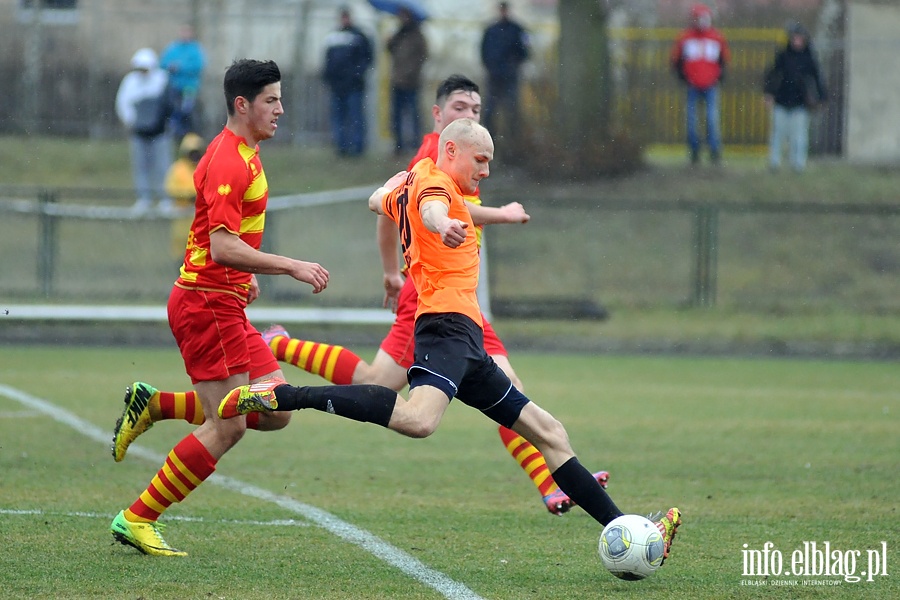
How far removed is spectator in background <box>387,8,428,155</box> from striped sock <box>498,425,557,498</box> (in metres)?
15.2

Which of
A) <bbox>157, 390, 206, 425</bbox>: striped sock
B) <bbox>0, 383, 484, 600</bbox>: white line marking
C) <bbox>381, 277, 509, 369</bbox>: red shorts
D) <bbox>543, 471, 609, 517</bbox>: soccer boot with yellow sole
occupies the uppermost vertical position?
<bbox>381, 277, 509, 369</bbox>: red shorts

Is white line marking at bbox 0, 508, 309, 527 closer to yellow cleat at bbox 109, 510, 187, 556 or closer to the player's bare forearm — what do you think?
yellow cleat at bbox 109, 510, 187, 556

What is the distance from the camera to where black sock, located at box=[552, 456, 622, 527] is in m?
5.59

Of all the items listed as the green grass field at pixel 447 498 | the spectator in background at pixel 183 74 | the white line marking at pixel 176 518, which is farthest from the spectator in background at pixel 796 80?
the white line marking at pixel 176 518

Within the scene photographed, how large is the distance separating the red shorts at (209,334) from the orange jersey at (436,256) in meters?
0.88

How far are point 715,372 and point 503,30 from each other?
9.13 m

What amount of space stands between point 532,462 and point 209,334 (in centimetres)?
198

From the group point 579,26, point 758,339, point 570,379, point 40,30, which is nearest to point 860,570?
point 570,379

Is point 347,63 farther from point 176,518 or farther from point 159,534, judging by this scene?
point 159,534

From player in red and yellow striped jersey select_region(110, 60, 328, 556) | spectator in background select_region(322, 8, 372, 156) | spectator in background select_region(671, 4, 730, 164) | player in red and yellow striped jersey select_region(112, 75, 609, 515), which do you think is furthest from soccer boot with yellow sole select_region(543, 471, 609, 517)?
spectator in background select_region(322, 8, 372, 156)

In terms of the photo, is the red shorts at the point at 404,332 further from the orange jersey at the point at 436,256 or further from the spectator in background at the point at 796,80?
the spectator in background at the point at 796,80

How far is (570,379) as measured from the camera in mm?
13078

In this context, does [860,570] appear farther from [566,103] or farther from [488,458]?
[566,103]

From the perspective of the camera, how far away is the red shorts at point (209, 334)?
19.2 ft
